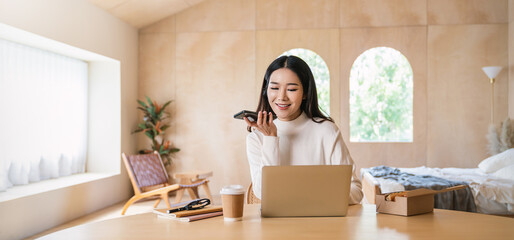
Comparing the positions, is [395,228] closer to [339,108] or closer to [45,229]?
[45,229]

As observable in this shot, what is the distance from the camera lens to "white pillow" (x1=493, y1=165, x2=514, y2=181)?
16.1 feet

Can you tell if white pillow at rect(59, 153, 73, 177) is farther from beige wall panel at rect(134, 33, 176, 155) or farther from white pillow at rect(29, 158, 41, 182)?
beige wall panel at rect(134, 33, 176, 155)

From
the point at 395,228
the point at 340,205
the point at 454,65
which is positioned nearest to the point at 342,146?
the point at 340,205

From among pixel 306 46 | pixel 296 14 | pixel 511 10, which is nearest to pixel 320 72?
pixel 306 46

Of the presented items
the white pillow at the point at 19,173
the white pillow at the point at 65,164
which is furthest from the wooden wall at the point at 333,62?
the white pillow at the point at 19,173

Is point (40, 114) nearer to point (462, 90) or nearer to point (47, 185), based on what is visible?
point (47, 185)

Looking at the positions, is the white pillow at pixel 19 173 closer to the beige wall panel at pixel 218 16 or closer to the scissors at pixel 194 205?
the beige wall panel at pixel 218 16

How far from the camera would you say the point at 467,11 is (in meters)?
6.98

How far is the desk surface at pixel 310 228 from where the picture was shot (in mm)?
1397

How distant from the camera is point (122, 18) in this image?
22.0 feet

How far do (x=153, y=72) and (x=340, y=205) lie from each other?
6302mm

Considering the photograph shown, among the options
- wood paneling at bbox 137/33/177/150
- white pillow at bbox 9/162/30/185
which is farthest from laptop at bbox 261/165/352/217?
wood paneling at bbox 137/33/177/150

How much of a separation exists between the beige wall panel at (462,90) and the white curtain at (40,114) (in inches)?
212

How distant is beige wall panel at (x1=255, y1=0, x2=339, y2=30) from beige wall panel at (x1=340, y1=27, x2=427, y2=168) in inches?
15.9
